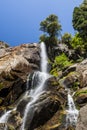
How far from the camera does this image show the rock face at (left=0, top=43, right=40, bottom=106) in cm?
4316

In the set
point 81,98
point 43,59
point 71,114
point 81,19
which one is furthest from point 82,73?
point 81,19

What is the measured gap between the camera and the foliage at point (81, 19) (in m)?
61.4

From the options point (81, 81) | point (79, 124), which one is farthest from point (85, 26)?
point (79, 124)

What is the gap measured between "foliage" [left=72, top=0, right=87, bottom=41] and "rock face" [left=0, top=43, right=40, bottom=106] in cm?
1040

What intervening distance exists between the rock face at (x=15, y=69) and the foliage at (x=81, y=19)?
10399 millimetres

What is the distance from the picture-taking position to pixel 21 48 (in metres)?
56.8

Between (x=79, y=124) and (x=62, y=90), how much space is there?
22.9m

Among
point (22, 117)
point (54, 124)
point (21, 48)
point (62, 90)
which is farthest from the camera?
point (21, 48)

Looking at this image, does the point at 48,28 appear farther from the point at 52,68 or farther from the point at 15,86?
the point at 15,86

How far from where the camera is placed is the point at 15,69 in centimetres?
4744

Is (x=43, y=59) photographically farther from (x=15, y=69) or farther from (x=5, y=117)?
(x=5, y=117)

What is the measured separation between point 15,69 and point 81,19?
22022 millimetres

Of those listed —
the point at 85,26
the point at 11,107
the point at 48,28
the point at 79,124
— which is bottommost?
the point at 79,124

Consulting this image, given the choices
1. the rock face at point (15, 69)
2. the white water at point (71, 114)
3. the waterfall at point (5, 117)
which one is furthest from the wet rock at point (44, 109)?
the rock face at point (15, 69)
